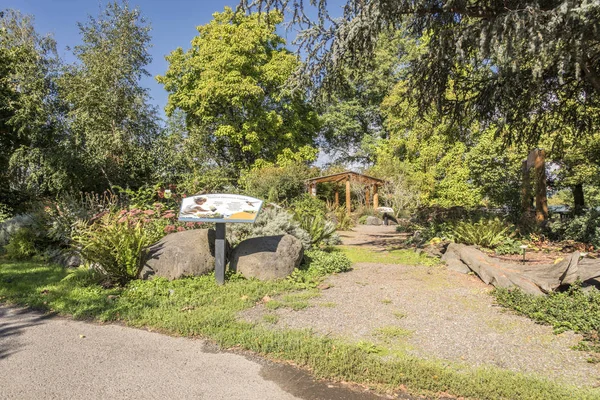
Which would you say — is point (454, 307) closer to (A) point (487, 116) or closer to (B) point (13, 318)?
(B) point (13, 318)

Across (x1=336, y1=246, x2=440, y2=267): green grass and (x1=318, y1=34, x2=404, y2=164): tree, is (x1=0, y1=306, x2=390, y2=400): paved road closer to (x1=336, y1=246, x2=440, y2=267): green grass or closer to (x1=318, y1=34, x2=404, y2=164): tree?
(x1=336, y1=246, x2=440, y2=267): green grass

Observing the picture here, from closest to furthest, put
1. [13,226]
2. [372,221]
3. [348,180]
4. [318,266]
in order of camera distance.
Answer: [318,266] → [13,226] → [372,221] → [348,180]

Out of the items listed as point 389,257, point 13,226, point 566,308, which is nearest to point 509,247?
point 389,257

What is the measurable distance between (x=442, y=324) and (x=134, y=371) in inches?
124

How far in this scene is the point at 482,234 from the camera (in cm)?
827

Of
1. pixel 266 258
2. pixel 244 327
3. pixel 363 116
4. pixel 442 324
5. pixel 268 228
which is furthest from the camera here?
pixel 363 116

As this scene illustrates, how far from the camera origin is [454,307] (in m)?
4.83

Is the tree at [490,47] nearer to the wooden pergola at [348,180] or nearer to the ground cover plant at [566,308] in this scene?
the ground cover plant at [566,308]

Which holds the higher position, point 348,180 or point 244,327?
point 348,180

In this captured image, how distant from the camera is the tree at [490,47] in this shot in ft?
18.3

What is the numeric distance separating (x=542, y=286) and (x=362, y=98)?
28.3 m

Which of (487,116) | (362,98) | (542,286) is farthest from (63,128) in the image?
(362,98)

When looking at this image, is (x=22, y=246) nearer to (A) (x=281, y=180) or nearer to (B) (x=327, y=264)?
(B) (x=327, y=264)

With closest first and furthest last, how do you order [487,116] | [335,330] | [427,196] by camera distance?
[335,330] → [487,116] → [427,196]
